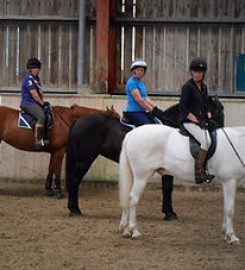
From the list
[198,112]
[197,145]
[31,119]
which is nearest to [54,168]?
[31,119]

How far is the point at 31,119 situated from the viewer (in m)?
11.8

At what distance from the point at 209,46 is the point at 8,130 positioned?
4172 millimetres

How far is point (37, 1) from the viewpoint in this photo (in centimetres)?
1384

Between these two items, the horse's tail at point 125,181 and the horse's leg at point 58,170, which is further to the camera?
the horse's leg at point 58,170

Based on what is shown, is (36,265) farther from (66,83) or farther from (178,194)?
(66,83)

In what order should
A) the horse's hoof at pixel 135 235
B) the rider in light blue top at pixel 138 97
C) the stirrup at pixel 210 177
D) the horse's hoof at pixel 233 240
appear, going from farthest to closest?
the rider in light blue top at pixel 138 97 → the horse's hoof at pixel 135 235 → the stirrup at pixel 210 177 → the horse's hoof at pixel 233 240

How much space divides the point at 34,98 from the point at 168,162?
4010 mm

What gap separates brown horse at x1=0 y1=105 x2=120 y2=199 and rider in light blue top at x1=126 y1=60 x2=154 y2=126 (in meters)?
2.25

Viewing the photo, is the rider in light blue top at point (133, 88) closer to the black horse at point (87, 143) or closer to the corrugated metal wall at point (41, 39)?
the black horse at point (87, 143)

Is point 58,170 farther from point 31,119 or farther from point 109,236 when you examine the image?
point 109,236

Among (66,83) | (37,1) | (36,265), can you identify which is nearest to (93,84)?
(66,83)

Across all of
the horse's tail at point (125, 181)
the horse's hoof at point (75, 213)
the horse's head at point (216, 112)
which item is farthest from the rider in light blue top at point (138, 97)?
the horse's hoof at point (75, 213)

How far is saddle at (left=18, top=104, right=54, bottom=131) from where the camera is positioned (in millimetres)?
11688

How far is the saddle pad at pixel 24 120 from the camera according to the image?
1179 cm
